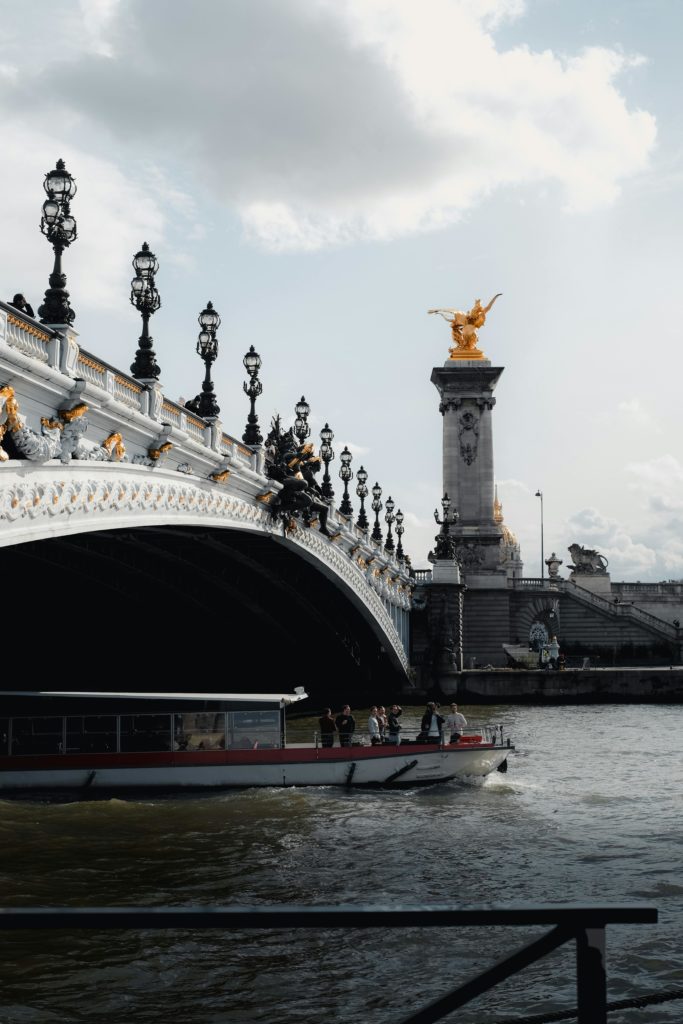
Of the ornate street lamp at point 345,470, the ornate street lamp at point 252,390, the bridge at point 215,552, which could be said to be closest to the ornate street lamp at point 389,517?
the bridge at point 215,552

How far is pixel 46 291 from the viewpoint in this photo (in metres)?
19.3

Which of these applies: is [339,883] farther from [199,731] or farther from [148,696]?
[199,731]

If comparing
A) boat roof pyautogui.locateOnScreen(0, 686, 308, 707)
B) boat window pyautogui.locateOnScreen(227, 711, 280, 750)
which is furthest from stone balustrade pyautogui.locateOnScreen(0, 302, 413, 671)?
boat window pyautogui.locateOnScreen(227, 711, 280, 750)

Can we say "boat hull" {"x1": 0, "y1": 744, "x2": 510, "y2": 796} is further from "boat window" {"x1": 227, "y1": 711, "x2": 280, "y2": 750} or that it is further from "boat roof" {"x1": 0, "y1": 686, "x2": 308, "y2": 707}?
"boat roof" {"x1": 0, "y1": 686, "x2": 308, "y2": 707}

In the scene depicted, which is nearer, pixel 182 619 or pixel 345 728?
pixel 345 728

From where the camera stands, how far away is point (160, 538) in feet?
116

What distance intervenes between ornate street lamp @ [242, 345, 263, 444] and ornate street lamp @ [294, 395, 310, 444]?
3.23 meters

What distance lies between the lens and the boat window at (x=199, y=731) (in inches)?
1174

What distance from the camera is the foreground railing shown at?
10.2ft

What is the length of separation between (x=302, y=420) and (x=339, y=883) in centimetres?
2244

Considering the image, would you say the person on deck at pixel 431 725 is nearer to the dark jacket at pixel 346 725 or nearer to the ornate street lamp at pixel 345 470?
the dark jacket at pixel 346 725

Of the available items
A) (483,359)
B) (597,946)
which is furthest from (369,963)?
(483,359)

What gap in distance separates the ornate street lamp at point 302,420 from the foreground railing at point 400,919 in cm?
3565

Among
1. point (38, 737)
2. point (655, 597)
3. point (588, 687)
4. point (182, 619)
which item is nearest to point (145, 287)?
point (38, 737)
